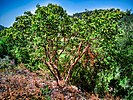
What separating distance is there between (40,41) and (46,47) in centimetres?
127

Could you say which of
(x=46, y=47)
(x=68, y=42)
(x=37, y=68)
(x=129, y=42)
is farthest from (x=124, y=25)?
(x=37, y=68)

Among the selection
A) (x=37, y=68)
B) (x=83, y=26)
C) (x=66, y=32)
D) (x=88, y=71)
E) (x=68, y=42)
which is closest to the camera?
(x=83, y=26)

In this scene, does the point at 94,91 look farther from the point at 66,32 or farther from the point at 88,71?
the point at 66,32

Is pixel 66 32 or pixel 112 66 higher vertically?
pixel 66 32

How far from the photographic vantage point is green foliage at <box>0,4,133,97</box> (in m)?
9.44

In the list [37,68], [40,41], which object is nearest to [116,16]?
[40,41]

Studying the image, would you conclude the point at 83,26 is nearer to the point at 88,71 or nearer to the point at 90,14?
the point at 90,14

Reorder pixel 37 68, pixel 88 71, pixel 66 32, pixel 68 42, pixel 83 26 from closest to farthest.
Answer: pixel 83 26, pixel 66 32, pixel 68 42, pixel 88 71, pixel 37 68

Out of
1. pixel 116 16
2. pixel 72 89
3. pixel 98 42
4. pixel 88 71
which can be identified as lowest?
pixel 72 89

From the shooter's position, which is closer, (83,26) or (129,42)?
(83,26)

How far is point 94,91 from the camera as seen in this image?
1122 centimetres

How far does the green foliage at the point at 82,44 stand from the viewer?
9438 mm

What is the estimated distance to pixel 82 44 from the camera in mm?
10758

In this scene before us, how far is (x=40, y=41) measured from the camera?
9.73m
